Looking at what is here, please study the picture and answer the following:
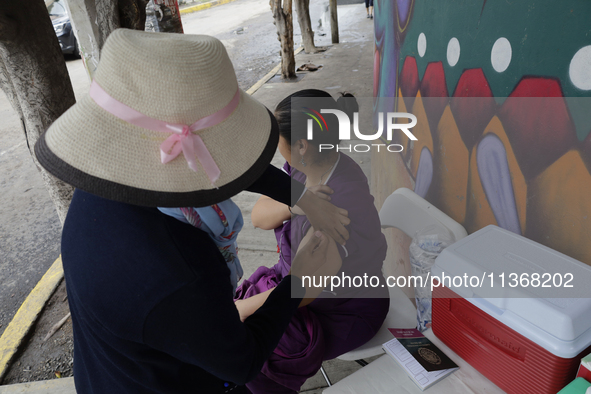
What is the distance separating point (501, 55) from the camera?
1288 millimetres

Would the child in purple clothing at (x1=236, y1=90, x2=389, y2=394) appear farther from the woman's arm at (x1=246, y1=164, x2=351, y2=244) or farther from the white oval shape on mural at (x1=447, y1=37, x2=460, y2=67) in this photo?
the white oval shape on mural at (x1=447, y1=37, x2=460, y2=67)

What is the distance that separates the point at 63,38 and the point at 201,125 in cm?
1132

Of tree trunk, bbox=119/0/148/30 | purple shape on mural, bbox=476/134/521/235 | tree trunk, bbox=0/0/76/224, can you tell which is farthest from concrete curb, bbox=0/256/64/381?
purple shape on mural, bbox=476/134/521/235

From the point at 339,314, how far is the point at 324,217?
0.46 metres

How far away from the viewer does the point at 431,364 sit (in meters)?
1.24

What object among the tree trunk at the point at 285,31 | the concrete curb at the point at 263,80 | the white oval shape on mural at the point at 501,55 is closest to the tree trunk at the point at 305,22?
the concrete curb at the point at 263,80

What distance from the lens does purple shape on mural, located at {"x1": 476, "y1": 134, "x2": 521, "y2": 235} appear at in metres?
1.34

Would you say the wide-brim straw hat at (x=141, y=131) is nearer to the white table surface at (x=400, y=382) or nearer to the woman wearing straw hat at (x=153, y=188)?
the woman wearing straw hat at (x=153, y=188)

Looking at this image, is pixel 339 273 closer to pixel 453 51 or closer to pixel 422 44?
pixel 453 51

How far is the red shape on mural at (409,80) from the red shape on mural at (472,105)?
0.47m

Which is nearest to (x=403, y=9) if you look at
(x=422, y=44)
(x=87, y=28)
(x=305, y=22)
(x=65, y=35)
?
(x=422, y=44)

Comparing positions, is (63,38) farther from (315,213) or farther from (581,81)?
(581,81)

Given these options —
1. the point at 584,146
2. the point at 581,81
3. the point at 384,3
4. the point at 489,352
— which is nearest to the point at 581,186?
the point at 584,146

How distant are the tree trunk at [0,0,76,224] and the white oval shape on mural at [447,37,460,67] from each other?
193 cm
